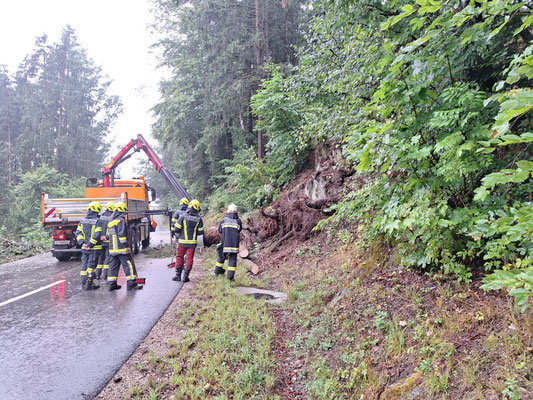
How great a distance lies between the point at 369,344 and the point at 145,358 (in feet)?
9.10

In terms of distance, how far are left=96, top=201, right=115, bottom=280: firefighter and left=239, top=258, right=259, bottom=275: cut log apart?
369cm

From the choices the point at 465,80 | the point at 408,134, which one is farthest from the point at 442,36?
the point at 465,80

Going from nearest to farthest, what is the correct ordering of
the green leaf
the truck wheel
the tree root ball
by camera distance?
1. the green leaf
2. the truck wheel
3. the tree root ball

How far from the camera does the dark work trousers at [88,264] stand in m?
7.46

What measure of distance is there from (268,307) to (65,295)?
4.52m

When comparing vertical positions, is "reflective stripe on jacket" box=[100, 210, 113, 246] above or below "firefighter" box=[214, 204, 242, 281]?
above

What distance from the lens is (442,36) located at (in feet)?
9.45

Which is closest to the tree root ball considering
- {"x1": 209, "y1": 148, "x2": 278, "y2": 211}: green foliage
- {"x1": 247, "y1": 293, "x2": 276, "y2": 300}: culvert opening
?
{"x1": 209, "y1": 148, "x2": 278, "y2": 211}: green foliage

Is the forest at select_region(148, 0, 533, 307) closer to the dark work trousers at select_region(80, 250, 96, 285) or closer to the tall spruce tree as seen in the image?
the dark work trousers at select_region(80, 250, 96, 285)

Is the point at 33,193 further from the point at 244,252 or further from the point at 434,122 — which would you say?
the point at 434,122

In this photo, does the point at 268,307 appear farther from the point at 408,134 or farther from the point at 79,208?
the point at 79,208

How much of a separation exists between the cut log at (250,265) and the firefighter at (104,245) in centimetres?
369

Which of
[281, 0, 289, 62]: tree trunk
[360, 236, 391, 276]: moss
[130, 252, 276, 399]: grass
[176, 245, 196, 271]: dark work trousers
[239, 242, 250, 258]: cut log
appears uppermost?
[281, 0, 289, 62]: tree trunk

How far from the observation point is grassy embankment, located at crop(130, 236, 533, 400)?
256 centimetres
